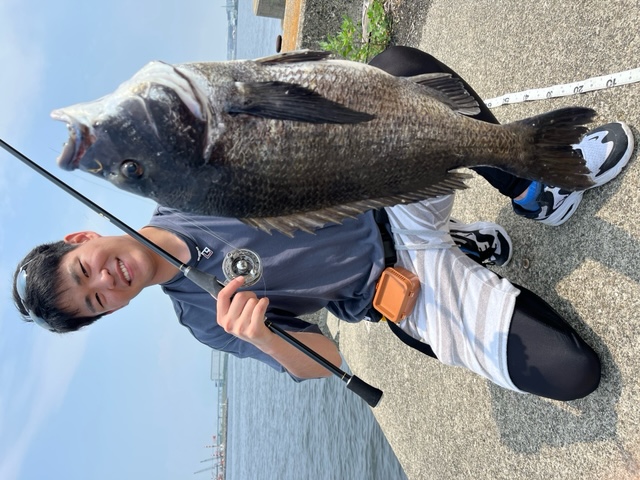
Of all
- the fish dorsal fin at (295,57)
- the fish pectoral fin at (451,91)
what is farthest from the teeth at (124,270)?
the fish pectoral fin at (451,91)

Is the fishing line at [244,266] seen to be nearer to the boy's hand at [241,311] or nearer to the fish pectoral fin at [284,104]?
the boy's hand at [241,311]

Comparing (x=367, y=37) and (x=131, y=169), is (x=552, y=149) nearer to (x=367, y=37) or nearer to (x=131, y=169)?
(x=131, y=169)

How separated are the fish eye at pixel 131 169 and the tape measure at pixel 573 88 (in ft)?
8.38

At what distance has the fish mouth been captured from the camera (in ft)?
5.78

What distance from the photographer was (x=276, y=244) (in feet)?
8.43

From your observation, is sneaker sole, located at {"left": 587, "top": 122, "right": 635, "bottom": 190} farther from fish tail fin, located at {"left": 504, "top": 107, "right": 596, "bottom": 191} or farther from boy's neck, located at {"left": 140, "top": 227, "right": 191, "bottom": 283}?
boy's neck, located at {"left": 140, "top": 227, "right": 191, "bottom": 283}

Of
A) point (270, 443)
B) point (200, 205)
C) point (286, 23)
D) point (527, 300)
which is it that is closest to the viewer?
point (200, 205)

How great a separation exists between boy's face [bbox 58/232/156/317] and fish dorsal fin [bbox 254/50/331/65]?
4.53ft

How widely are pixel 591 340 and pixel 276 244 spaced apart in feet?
6.26

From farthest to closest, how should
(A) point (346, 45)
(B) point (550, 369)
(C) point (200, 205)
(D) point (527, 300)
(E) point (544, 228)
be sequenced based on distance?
(A) point (346, 45) < (E) point (544, 228) < (D) point (527, 300) < (B) point (550, 369) < (C) point (200, 205)

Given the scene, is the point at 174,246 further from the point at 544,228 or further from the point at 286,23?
the point at 286,23

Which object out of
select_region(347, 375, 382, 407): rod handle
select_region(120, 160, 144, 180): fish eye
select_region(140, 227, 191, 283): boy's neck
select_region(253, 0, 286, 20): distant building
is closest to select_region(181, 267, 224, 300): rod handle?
select_region(140, 227, 191, 283): boy's neck

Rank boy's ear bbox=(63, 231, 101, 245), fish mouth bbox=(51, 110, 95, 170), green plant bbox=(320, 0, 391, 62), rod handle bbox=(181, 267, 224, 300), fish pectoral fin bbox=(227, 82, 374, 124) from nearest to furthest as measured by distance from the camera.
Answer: fish mouth bbox=(51, 110, 95, 170) < fish pectoral fin bbox=(227, 82, 374, 124) < rod handle bbox=(181, 267, 224, 300) < boy's ear bbox=(63, 231, 101, 245) < green plant bbox=(320, 0, 391, 62)

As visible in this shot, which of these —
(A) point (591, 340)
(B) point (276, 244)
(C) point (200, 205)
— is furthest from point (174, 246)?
(A) point (591, 340)
